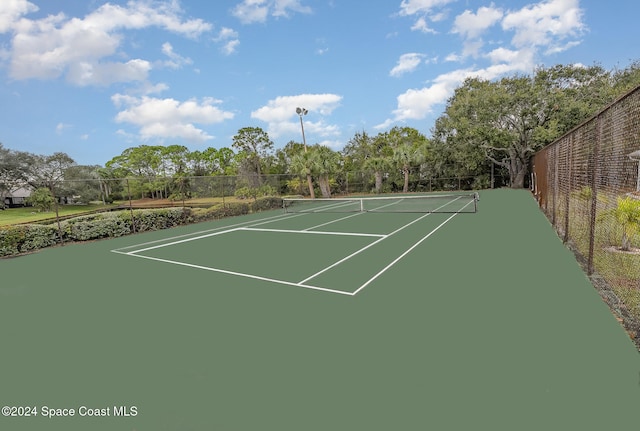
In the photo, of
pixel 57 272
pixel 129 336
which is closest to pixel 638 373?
pixel 129 336

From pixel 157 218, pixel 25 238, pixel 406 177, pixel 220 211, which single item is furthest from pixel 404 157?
pixel 25 238

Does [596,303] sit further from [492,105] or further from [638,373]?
[492,105]

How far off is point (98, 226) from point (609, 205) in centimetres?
1333

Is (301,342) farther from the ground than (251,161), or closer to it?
closer to it

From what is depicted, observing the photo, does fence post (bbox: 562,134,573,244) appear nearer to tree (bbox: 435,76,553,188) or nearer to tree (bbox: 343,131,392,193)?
tree (bbox: 435,76,553,188)

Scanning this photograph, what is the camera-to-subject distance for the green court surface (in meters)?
2.06

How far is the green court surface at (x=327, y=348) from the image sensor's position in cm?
206

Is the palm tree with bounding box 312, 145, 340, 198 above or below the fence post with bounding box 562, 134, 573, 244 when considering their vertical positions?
above

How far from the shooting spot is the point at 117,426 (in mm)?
2072

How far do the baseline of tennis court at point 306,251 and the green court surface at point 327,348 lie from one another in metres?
0.08

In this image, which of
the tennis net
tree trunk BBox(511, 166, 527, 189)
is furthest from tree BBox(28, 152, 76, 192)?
tree trunk BBox(511, 166, 527, 189)

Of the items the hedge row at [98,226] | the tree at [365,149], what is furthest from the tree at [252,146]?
the hedge row at [98,226]

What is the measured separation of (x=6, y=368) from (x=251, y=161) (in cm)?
4501

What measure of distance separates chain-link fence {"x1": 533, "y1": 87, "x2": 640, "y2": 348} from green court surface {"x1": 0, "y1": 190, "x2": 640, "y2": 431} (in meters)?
0.26
